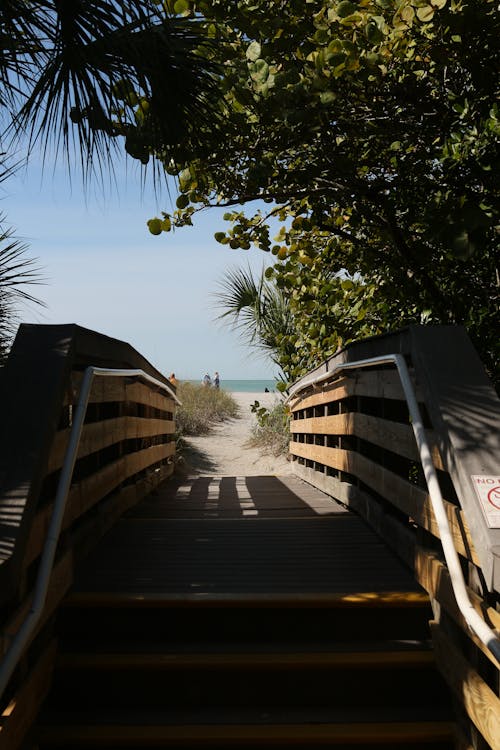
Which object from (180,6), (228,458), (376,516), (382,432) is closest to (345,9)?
(180,6)

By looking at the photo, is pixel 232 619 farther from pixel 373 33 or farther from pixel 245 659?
pixel 373 33

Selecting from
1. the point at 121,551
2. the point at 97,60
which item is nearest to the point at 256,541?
the point at 121,551

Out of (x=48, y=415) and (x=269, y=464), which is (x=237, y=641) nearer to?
(x=48, y=415)

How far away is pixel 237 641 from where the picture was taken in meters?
3.06

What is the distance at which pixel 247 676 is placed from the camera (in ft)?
9.32

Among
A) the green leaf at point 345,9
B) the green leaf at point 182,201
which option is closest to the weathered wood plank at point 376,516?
the green leaf at point 182,201

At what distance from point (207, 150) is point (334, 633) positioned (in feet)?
9.74

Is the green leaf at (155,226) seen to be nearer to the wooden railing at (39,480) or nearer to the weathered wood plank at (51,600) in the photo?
the wooden railing at (39,480)

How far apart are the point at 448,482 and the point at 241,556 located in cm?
122

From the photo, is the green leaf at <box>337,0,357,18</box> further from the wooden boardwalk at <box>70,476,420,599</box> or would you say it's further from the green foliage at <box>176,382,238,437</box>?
the green foliage at <box>176,382,238,437</box>

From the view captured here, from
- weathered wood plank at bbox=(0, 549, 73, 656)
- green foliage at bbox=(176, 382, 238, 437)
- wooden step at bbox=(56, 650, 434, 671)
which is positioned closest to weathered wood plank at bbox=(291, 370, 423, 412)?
wooden step at bbox=(56, 650, 434, 671)

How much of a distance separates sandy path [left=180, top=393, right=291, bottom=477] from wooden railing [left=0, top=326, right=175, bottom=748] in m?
9.34

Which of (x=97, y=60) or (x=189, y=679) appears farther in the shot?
(x=97, y=60)

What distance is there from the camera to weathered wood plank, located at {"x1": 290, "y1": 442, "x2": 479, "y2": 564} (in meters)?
2.69
